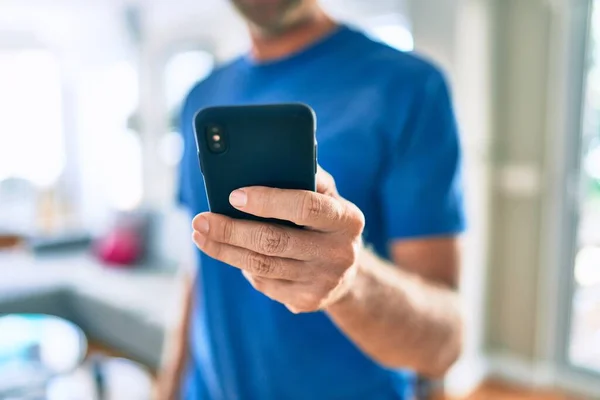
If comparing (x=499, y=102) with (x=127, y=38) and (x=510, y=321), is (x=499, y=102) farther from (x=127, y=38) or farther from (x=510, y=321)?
(x=127, y=38)

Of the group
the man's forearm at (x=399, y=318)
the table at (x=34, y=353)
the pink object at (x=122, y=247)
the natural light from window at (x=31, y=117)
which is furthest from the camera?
the natural light from window at (x=31, y=117)

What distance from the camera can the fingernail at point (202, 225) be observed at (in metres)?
0.30

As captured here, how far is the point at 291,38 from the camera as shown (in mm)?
531

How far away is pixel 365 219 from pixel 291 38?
22 cm

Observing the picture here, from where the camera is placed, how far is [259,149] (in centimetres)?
29

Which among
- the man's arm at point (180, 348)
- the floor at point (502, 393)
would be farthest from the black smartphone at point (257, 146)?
the floor at point (502, 393)

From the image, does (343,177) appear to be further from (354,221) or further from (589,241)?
(589,241)

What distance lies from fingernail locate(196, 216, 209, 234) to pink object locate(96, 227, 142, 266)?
223 cm

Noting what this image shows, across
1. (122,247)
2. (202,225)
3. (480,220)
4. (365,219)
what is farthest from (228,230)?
(122,247)

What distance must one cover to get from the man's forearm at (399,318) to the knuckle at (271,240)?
117mm

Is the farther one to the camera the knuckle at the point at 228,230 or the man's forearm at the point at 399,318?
the man's forearm at the point at 399,318

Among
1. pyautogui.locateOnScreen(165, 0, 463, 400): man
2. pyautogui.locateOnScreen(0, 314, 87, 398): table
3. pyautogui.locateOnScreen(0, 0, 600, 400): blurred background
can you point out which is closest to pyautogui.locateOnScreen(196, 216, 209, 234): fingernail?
pyautogui.locateOnScreen(165, 0, 463, 400): man

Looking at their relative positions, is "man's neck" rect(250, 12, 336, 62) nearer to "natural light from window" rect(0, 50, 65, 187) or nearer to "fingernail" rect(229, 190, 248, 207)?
"fingernail" rect(229, 190, 248, 207)

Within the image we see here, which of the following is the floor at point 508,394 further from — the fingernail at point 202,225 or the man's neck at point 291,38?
the fingernail at point 202,225
